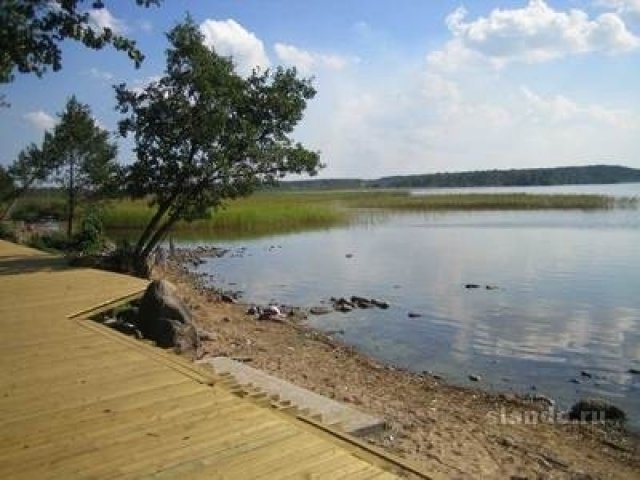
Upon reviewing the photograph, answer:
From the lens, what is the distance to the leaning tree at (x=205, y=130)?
19.5 m

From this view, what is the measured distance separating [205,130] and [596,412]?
13028mm

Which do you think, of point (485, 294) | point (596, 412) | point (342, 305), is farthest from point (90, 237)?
point (596, 412)

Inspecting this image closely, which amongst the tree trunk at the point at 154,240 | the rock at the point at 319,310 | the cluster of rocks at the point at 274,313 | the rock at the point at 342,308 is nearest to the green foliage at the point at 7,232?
the tree trunk at the point at 154,240

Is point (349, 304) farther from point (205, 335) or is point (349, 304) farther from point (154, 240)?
point (205, 335)

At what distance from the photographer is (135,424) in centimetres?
620

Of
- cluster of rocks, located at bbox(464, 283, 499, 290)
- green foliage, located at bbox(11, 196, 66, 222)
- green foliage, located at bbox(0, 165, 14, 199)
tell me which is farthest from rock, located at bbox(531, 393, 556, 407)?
green foliage, located at bbox(11, 196, 66, 222)

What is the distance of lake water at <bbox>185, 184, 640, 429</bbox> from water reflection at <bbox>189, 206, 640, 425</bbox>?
48 mm

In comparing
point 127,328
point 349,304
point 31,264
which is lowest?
point 349,304

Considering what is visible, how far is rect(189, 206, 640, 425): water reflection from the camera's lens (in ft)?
45.5

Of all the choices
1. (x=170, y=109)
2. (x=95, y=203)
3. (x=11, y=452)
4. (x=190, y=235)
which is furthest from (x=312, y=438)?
(x=190, y=235)

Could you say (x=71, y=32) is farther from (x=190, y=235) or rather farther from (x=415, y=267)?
(x=190, y=235)

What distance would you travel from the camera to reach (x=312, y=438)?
5.83m

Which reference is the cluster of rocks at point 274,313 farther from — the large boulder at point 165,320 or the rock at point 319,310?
the large boulder at point 165,320

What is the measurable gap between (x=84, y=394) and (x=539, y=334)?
12352mm
